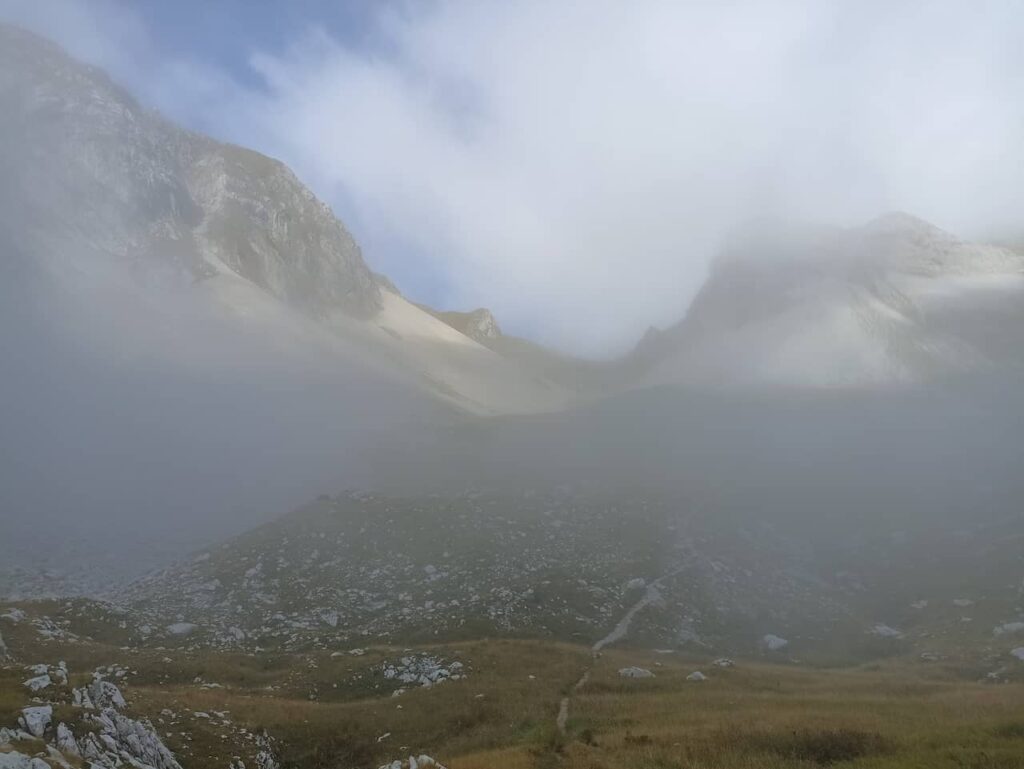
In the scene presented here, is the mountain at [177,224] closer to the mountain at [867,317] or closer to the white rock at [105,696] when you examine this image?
the mountain at [867,317]

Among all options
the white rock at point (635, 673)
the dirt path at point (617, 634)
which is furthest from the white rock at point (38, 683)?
the white rock at point (635, 673)

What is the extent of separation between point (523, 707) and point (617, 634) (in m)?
16.9

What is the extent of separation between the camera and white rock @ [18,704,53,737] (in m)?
16.9

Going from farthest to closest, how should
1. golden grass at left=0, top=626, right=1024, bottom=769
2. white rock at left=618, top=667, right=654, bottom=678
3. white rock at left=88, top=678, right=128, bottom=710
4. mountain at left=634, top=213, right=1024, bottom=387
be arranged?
mountain at left=634, top=213, right=1024, bottom=387
white rock at left=618, top=667, right=654, bottom=678
white rock at left=88, top=678, right=128, bottom=710
golden grass at left=0, top=626, right=1024, bottom=769

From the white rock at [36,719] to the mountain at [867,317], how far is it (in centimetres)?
13636

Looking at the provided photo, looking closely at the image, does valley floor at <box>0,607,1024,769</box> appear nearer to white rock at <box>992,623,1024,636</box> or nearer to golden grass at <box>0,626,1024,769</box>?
golden grass at <box>0,626,1024,769</box>

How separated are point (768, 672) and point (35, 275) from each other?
11324 cm

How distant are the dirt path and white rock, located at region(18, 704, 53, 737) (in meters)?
15.2

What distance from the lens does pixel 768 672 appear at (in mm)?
36844

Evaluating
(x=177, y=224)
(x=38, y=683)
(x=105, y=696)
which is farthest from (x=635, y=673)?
(x=177, y=224)

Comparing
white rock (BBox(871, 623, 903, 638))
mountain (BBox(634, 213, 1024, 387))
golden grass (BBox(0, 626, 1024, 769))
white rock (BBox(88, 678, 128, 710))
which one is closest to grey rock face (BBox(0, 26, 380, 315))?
mountain (BBox(634, 213, 1024, 387))

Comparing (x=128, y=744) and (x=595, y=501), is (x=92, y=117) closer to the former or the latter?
(x=595, y=501)

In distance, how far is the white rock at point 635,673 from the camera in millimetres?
33750

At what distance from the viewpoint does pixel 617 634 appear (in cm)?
4416
